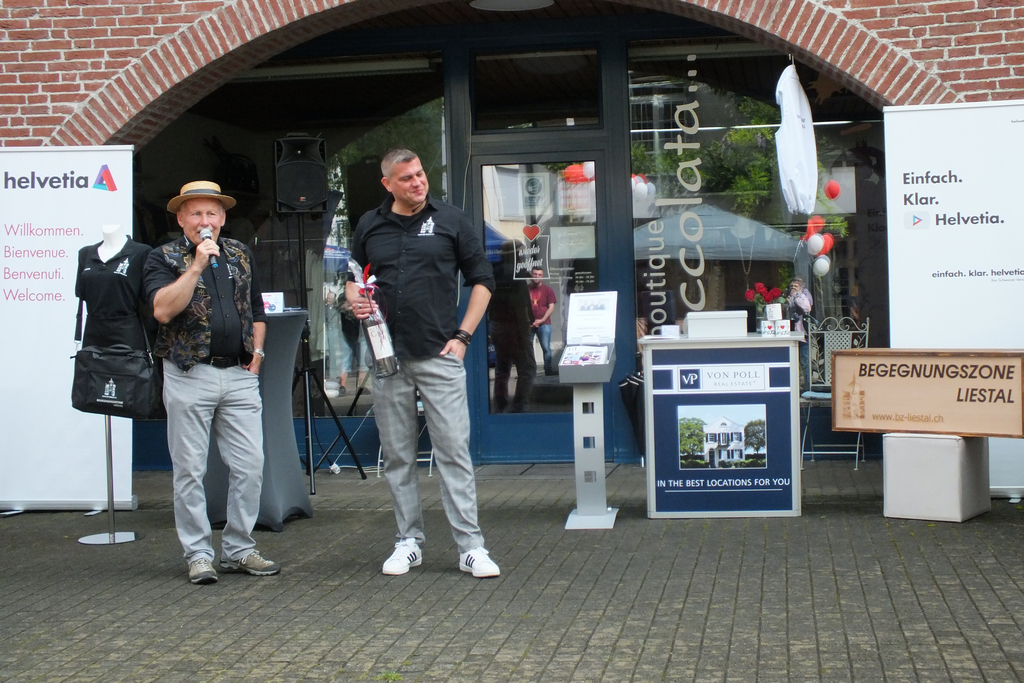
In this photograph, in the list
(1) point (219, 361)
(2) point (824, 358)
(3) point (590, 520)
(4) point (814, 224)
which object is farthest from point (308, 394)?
(4) point (814, 224)

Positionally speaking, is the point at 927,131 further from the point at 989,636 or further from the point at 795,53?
the point at 989,636

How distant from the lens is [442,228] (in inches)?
215

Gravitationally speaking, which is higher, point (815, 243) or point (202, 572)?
point (815, 243)

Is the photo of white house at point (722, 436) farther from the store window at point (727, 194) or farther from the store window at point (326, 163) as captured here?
the store window at point (326, 163)

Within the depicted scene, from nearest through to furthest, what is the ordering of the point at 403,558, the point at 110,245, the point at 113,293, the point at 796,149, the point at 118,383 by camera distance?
the point at 403,558
the point at 118,383
the point at 113,293
the point at 110,245
the point at 796,149

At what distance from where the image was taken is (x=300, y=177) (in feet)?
27.1

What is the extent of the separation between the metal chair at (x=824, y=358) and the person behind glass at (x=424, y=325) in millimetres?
4034

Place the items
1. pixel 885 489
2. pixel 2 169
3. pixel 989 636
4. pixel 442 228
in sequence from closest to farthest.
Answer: pixel 989 636 → pixel 442 228 → pixel 885 489 → pixel 2 169

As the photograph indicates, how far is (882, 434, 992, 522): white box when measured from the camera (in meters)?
6.27

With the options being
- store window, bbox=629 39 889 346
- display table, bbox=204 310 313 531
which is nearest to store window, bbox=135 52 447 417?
store window, bbox=629 39 889 346

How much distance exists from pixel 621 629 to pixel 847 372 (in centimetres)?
280

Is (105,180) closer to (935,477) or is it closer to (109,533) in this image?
(109,533)

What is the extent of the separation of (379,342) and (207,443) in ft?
3.24

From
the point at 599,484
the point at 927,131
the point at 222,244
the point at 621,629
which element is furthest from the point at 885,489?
the point at 222,244
